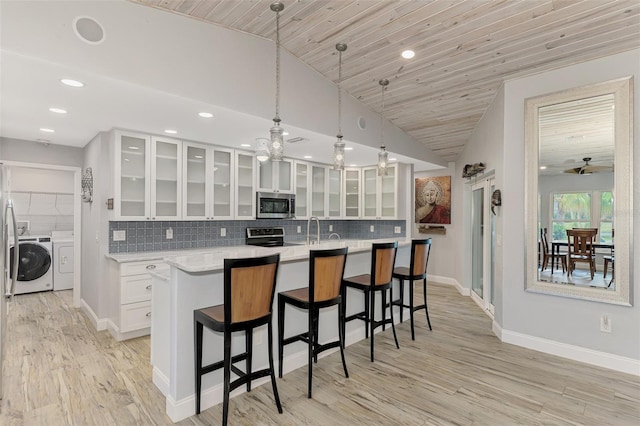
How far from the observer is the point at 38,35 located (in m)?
2.02

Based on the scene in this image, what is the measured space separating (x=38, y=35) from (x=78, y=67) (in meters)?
0.24

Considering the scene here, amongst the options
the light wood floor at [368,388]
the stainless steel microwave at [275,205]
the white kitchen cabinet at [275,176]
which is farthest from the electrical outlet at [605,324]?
the white kitchen cabinet at [275,176]

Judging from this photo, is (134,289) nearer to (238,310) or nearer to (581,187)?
(238,310)

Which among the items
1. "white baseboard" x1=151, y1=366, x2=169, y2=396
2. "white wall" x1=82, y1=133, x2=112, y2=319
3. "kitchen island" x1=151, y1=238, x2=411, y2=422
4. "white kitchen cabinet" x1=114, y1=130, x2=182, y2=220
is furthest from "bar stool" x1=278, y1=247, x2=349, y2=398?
"white wall" x1=82, y1=133, x2=112, y2=319

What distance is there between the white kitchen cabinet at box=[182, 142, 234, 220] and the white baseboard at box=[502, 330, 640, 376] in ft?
12.4

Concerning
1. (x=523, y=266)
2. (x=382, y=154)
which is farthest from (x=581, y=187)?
(x=382, y=154)

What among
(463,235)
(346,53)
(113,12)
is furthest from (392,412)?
(463,235)

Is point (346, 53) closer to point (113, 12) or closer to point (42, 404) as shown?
point (113, 12)

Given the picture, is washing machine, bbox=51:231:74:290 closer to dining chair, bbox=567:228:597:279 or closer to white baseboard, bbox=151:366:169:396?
white baseboard, bbox=151:366:169:396

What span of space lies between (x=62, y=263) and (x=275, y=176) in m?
4.31

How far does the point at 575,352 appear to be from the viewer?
122 inches

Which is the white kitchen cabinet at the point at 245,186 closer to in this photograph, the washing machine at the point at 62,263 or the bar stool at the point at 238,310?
the bar stool at the point at 238,310

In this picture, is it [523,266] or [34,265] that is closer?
[523,266]

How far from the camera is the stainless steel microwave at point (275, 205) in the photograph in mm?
4955
